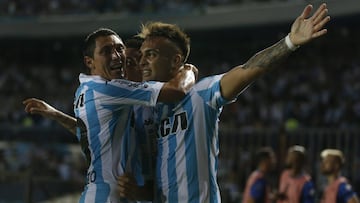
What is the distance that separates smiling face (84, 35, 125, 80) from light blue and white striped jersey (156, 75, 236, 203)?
61 centimetres

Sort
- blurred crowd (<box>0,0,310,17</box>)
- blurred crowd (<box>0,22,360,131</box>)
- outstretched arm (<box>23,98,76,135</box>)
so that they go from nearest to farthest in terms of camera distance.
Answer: outstretched arm (<box>23,98,76,135</box>) → blurred crowd (<box>0,22,360,131</box>) → blurred crowd (<box>0,0,310,17</box>)

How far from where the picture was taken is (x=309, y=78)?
20.1 m

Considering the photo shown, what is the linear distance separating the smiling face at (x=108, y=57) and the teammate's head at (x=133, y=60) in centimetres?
26

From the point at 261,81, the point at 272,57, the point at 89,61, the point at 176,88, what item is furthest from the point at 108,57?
the point at 261,81

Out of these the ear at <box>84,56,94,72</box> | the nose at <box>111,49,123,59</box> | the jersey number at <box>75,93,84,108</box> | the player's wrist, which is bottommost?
the jersey number at <box>75,93,84,108</box>

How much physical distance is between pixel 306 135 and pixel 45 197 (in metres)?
4.31

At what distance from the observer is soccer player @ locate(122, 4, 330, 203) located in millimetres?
4781

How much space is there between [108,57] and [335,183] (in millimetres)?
4803

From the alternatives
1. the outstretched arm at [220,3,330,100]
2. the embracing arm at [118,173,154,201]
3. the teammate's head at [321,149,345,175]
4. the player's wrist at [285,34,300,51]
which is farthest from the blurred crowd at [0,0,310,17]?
the player's wrist at [285,34,300,51]

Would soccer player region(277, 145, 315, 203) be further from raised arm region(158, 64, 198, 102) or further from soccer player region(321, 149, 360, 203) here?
raised arm region(158, 64, 198, 102)

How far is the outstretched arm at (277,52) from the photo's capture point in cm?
420

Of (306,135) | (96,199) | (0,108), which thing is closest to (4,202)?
(306,135)

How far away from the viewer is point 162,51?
200 inches

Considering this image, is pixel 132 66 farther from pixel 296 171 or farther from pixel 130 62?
pixel 296 171
